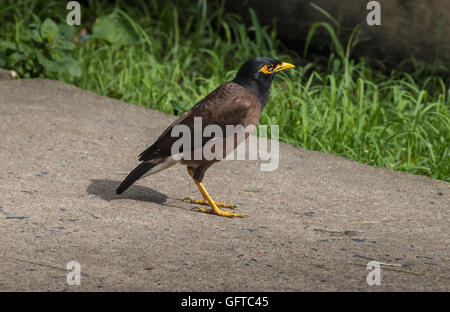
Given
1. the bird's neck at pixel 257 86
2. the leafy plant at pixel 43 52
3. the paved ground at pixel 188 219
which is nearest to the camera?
the paved ground at pixel 188 219

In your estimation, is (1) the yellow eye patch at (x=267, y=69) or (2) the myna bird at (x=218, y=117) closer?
(2) the myna bird at (x=218, y=117)

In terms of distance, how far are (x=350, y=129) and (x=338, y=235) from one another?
1927mm

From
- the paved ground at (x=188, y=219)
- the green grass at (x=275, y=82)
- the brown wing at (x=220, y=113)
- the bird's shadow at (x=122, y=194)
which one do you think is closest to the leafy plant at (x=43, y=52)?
the green grass at (x=275, y=82)

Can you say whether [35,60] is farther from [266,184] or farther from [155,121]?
[266,184]

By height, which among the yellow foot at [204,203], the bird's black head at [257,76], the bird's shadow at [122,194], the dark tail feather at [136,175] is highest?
the bird's black head at [257,76]

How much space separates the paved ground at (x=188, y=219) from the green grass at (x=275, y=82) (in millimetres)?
352

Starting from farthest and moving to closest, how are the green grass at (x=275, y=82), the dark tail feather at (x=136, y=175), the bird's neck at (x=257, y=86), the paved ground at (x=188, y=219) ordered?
the green grass at (x=275, y=82) < the bird's neck at (x=257, y=86) < the dark tail feather at (x=136, y=175) < the paved ground at (x=188, y=219)

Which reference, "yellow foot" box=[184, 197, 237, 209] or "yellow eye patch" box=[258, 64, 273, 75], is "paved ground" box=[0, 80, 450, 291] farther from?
"yellow eye patch" box=[258, 64, 273, 75]

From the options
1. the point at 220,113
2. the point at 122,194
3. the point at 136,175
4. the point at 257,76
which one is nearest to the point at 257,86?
the point at 257,76

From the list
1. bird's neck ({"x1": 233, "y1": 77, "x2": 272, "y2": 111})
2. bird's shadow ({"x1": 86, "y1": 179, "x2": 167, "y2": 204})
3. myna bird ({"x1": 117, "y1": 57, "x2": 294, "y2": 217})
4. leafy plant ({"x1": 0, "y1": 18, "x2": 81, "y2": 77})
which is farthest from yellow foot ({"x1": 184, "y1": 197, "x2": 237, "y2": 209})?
leafy plant ({"x1": 0, "y1": 18, "x2": 81, "y2": 77})

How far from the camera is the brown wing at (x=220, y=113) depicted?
12.5 feet

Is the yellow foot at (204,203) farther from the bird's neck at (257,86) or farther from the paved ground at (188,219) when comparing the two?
the bird's neck at (257,86)

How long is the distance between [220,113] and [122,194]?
78cm
